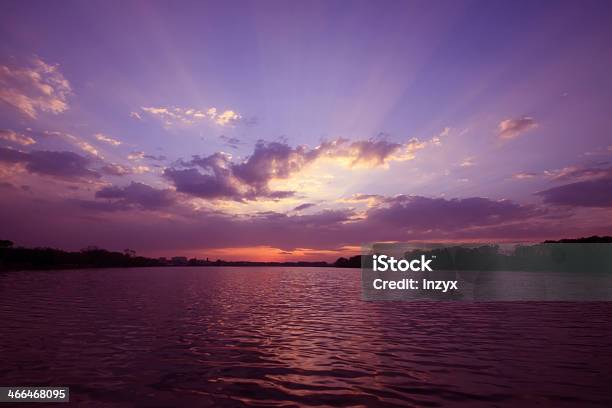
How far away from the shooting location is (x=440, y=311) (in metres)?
34.9

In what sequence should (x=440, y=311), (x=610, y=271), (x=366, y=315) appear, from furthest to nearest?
(x=610, y=271), (x=440, y=311), (x=366, y=315)

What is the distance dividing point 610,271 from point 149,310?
21058cm

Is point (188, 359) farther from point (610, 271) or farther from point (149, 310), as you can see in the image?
point (610, 271)

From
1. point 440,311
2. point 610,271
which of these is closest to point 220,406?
point 440,311

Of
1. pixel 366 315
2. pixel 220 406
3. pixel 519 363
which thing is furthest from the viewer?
pixel 366 315

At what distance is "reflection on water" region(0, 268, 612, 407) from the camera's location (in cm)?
1184

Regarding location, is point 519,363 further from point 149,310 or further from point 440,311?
point 149,310

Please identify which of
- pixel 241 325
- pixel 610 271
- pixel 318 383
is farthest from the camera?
pixel 610 271

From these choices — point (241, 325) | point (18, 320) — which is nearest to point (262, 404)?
point (241, 325)

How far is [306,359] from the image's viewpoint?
16.3m

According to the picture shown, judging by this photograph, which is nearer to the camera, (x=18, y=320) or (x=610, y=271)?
(x=18, y=320)

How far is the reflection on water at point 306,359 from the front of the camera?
11.8 meters

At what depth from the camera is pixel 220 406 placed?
10.8m

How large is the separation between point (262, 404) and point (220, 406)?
1.21 metres
